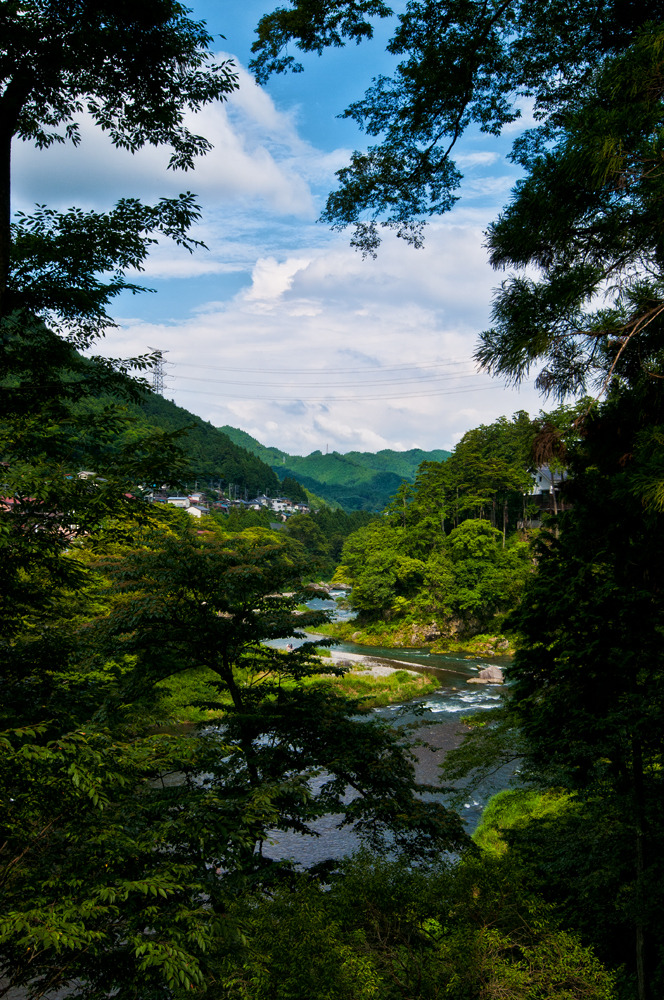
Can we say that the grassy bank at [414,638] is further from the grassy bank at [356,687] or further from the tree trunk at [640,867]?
the tree trunk at [640,867]

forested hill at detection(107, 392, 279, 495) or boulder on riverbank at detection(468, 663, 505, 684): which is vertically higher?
forested hill at detection(107, 392, 279, 495)

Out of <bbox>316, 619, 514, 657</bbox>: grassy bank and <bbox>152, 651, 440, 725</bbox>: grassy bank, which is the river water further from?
<bbox>316, 619, 514, 657</bbox>: grassy bank

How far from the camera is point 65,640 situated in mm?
6980

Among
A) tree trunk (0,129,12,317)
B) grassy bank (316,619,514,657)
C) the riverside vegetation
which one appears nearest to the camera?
the riverside vegetation

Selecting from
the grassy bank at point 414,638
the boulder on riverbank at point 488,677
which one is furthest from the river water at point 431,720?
the grassy bank at point 414,638

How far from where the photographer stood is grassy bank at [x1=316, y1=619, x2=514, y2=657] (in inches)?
1319

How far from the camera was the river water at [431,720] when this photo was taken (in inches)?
484

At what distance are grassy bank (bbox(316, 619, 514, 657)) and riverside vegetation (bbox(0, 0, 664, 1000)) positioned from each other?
84.9 ft

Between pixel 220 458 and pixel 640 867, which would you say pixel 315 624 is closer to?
pixel 640 867

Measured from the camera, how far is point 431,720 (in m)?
12.2

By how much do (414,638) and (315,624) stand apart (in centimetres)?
2990

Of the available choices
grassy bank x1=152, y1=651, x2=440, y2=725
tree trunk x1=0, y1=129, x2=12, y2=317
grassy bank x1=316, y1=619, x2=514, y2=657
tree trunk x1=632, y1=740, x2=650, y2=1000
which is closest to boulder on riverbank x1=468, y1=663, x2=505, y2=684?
grassy bank x1=152, y1=651, x2=440, y2=725

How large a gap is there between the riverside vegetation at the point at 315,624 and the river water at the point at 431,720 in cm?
113

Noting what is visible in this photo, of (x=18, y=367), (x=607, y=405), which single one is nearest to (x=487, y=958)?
(x=607, y=405)
